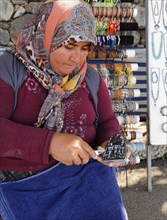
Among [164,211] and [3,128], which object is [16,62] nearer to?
[3,128]

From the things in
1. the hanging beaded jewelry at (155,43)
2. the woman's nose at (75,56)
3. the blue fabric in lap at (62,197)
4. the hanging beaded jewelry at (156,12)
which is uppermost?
the hanging beaded jewelry at (156,12)

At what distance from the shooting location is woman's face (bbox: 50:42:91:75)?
1.65 meters

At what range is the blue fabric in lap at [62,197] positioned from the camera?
1666 millimetres

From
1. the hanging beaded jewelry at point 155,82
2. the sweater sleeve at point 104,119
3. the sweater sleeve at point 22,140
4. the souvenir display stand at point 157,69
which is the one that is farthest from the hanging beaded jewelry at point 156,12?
the sweater sleeve at point 22,140

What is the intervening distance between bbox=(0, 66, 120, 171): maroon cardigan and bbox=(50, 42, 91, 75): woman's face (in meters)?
0.13

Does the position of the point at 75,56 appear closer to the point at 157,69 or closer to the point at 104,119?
the point at 104,119

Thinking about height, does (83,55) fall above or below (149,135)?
above

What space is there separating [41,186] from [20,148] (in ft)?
0.92

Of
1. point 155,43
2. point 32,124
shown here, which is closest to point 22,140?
point 32,124

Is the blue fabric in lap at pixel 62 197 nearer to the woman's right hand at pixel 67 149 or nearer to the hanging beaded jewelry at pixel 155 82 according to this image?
the woman's right hand at pixel 67 149

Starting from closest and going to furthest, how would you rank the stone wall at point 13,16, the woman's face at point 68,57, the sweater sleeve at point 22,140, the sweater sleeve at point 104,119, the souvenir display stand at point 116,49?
the sweater sleeve at point 22,140, the woman's face at point 68,57, the sweater sleeve at point 104,119, the souvenir display stand at point 116,49, the stone wall at point 13,16

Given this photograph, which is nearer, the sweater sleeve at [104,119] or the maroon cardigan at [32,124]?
the maroon cardigan at [32,124]

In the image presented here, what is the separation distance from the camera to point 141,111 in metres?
3.95

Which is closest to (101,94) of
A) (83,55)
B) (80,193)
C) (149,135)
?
(83,55)
